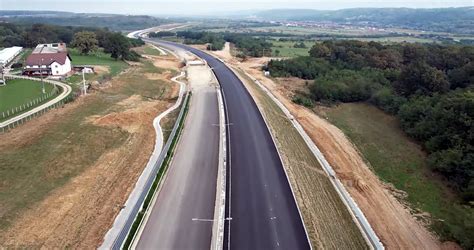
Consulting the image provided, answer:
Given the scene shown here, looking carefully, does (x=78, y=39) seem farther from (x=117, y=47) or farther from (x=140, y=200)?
(x=140, y=200)

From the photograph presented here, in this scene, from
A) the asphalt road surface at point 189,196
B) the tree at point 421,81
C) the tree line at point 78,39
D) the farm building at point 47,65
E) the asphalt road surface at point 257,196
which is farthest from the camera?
the tree line at point 78,39

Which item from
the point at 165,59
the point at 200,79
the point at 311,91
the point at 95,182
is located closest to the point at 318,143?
the point at 95,182

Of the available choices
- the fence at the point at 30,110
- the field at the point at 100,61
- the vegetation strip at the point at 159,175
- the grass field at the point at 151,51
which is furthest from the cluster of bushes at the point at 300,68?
the fence at the point at 30,110

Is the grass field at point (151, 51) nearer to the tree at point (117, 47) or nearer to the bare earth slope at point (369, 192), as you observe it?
the tree at point (117, 47)

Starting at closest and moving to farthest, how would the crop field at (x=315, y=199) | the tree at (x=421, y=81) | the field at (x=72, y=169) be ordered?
the crop field at (x=315, y=199), the field at (x=72, y=169), the tree at (x=421, y=81)

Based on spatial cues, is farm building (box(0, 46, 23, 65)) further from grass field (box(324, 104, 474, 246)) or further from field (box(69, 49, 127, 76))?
grass field (box(324, 104, 474, 246))

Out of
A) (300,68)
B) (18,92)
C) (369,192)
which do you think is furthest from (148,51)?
(369,192)

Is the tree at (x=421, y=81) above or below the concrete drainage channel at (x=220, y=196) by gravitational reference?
above
